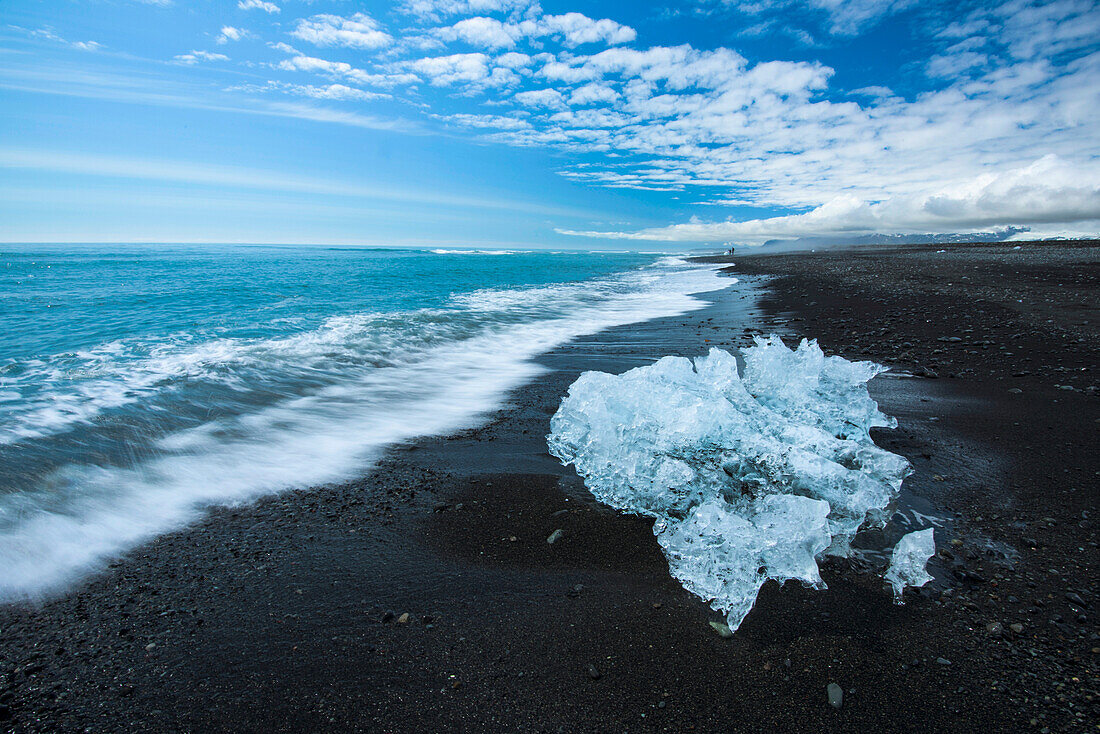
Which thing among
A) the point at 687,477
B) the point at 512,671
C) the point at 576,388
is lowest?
the point at 512,671

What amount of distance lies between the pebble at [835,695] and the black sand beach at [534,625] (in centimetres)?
2

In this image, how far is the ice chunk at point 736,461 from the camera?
8.54 ft

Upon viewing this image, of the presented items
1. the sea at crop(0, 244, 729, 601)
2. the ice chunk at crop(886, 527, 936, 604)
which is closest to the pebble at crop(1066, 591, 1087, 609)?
the ice chunk at crop(886, 527, 936, 604)

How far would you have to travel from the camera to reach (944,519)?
3131 mm

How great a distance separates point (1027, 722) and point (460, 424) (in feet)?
15.2

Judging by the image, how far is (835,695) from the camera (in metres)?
1.96

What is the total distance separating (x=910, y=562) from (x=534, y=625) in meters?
2.16

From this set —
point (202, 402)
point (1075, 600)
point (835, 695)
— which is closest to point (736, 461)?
point (835, 695)

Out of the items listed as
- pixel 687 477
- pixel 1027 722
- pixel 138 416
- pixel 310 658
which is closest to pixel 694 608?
pixel 687 477

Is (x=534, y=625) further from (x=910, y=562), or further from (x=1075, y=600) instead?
(x=1075, y=600)

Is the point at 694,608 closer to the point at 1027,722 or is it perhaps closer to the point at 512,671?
the point at 512,671

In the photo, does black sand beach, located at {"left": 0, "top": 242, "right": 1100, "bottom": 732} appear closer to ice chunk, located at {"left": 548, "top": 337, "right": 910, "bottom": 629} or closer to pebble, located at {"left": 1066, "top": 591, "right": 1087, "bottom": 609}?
pebble, located at {"left": 1066, "top": 591, "right": 1087, "bottom": 609}

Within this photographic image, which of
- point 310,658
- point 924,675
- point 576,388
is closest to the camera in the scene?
point 924,675

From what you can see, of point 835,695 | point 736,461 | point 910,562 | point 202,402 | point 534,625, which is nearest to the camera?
point 835,695
